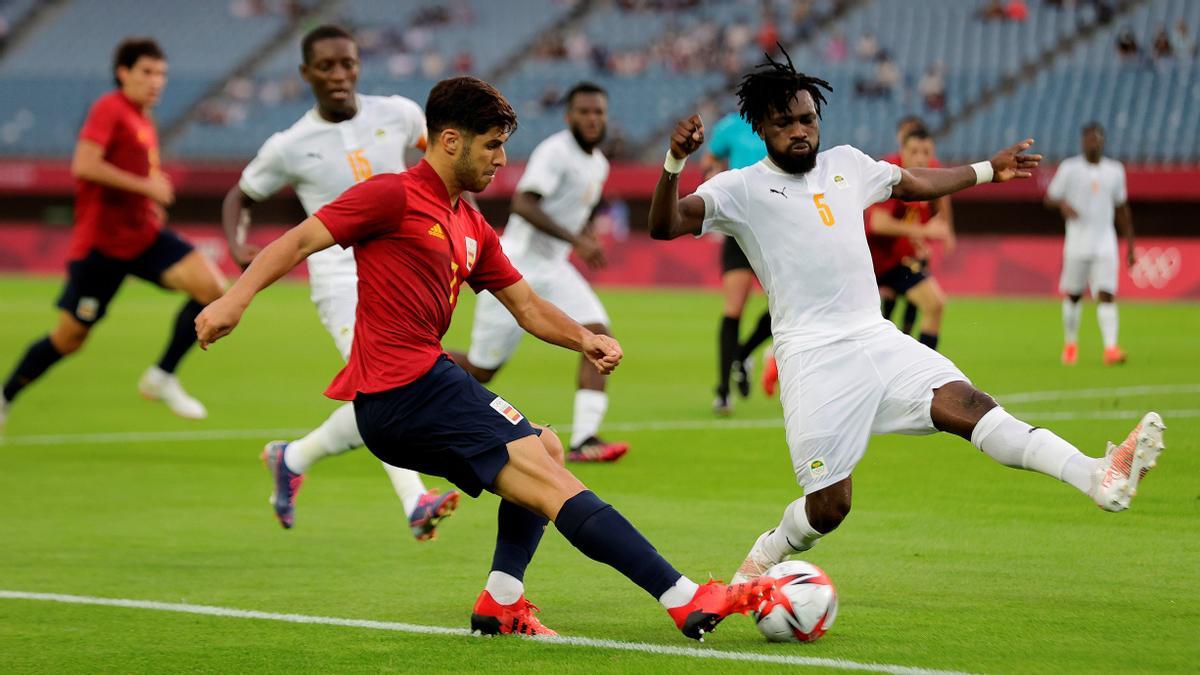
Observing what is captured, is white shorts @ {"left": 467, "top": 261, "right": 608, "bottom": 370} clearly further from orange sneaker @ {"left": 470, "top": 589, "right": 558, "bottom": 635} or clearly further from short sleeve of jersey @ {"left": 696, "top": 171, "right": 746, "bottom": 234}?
orange sneaker @ {"left": 470, "top": 589, "right": 558, "bottom": 635}

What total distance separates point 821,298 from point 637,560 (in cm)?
161

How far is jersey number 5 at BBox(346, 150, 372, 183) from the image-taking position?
8.95 metres

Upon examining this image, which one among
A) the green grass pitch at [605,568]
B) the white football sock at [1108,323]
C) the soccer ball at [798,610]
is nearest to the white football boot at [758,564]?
the green grass pitch at [605,568]

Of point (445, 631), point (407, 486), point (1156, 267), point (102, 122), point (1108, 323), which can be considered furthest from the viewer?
point (1156, 267)

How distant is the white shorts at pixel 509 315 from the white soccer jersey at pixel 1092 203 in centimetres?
961

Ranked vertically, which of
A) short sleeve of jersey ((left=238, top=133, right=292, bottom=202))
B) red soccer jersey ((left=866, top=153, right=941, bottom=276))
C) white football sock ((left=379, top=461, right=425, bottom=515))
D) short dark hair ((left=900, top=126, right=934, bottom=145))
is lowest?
white football sock ((left=379, top=461, right=425, bottom=515))

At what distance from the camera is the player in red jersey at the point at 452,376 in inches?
219

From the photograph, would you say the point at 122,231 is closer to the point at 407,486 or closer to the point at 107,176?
the point at 107,176

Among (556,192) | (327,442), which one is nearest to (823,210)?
(327,442)

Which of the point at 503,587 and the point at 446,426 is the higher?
the point at 446,426

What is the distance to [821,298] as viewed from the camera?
21.7 ft

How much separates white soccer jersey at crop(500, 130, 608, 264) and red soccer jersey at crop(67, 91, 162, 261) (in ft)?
8.88

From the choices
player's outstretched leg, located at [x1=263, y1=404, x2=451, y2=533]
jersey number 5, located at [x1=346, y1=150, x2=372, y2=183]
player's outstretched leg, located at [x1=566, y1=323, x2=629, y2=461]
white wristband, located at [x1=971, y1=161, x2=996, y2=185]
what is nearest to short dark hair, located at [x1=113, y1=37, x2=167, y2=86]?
jersey number 5, located at [x1=346, y1=150, x2=372, y2=183]

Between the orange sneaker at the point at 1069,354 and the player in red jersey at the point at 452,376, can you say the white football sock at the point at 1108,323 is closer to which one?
the orange sneaker at the point at 1069,354
